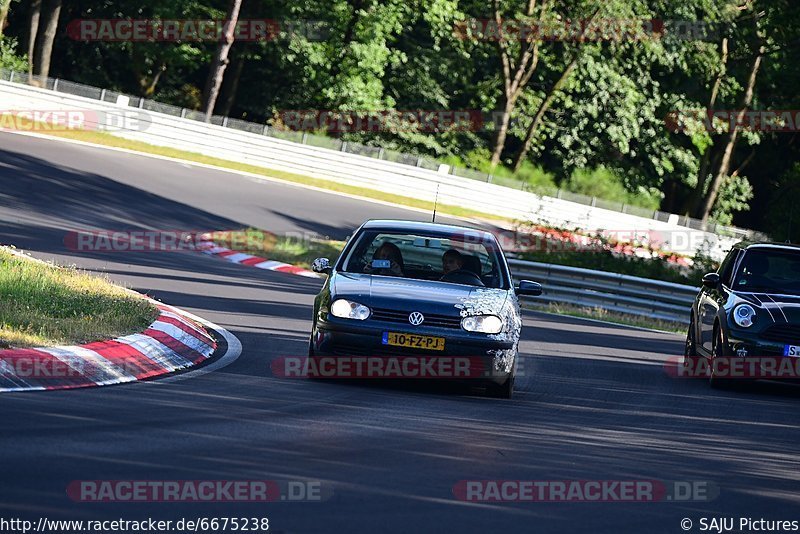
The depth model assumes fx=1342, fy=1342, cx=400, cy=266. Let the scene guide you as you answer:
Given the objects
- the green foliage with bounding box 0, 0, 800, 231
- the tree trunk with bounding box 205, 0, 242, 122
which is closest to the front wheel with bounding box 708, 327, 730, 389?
the tree trunk with bounding box 205, 0, 242, 122

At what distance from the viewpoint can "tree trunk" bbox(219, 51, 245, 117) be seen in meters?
52.4

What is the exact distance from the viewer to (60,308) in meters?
11.9

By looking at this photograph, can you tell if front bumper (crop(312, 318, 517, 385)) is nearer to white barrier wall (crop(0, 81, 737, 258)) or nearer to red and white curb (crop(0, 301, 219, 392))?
red and white curb (crop(0, 301, 219, 392))

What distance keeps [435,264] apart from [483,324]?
1594mm

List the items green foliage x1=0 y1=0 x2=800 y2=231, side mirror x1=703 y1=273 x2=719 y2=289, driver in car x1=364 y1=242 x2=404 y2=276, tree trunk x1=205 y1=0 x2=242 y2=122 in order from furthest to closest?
green foliage x1=0 y1=0 x2=800 y2=231, tree trunk x1=205 y1=0 x2=242 y2=122, side mirror x1=703 y1=273 x2=719 y2=289, driver in car x1=364 y1=242 x2=404 y2=276

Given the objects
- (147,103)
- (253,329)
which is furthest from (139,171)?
(253,329)

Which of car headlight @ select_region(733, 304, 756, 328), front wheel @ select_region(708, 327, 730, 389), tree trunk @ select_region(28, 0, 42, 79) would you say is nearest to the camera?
car headlight @ select_region(733, 304, 756, 328)

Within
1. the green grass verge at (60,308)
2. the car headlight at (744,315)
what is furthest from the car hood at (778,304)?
the green grass verge at (60,308)

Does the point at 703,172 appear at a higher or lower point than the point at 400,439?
higher

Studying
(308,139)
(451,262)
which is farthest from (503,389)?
(308,139)

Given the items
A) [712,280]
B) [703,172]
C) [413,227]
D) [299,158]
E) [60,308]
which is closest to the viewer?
[60,308]

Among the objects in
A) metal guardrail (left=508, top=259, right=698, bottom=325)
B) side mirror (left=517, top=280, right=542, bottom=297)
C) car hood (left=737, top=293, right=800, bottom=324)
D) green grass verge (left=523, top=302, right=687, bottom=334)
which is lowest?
green grass verge (left=523, top=302, right=687, bottom=334)

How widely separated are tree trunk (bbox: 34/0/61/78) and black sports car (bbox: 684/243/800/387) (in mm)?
37250

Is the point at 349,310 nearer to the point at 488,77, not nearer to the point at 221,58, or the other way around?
the point at 221,58
